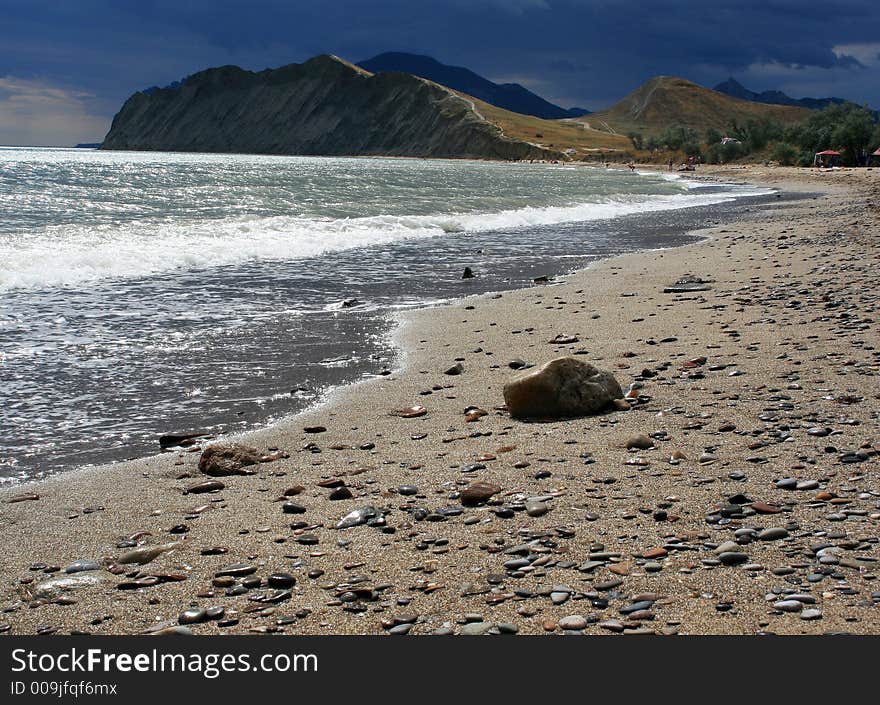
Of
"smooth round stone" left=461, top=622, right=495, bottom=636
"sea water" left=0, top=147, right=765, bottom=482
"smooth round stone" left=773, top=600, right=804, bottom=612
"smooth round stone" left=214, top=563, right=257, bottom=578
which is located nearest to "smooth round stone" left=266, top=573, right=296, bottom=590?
"smooth round stone" left=214, top=563, right=257, bottom=578

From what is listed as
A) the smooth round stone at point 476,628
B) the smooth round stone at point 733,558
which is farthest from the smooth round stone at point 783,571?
the smooth round stone at point 476,628

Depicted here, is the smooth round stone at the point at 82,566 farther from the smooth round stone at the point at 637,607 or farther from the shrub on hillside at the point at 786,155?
the shrub on hillside at the point at 786,155

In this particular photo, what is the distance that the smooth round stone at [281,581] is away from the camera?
4176mm

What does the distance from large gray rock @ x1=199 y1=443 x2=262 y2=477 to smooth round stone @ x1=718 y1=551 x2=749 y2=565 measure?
140 inches

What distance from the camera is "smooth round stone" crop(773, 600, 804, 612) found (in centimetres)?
347

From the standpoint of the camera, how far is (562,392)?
696 centimetres

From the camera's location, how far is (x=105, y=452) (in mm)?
6621

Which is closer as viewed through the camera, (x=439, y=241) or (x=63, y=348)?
(x=63, y=348)

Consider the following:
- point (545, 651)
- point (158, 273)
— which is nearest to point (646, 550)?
point (545, 651)

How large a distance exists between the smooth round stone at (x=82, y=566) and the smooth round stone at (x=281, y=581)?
A: 1.12 metres

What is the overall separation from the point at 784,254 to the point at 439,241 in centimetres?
1112

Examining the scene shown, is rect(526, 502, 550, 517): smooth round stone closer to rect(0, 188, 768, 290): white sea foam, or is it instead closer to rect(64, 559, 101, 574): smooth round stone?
rect(64, 559, 101, 574): smooth round stone

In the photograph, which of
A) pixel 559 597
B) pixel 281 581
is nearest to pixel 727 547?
pixel 559 597

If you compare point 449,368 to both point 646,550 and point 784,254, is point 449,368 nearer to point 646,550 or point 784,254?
point 646,550
